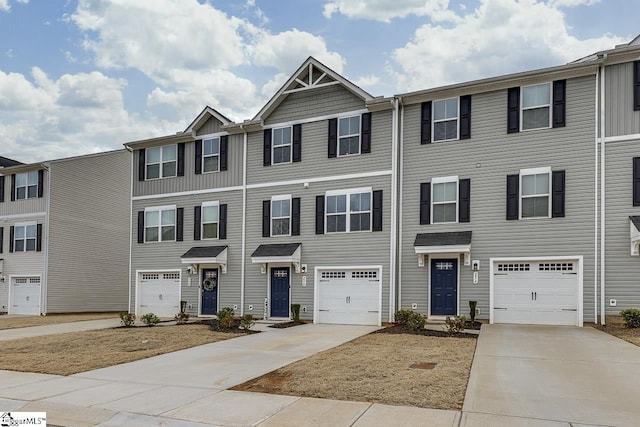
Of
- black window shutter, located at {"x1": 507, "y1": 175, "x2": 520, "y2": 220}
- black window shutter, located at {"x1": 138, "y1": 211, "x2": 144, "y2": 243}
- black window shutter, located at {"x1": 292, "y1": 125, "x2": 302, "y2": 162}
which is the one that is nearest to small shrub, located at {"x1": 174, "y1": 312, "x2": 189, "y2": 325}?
black window shutter, located at {"x1": 138, "y1": 211, "x2": 144, "y2": 243}

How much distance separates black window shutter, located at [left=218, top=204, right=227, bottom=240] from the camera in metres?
21.8

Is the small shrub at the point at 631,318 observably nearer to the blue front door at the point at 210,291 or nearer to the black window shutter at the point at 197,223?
the blue front door at the point at 210,291

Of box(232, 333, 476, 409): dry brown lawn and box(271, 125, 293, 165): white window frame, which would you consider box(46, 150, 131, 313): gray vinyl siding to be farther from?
box(232, 333, 476, 409): dry brown lawn

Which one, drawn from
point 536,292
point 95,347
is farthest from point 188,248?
point 536,292

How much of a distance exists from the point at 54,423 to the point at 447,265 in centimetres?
1346

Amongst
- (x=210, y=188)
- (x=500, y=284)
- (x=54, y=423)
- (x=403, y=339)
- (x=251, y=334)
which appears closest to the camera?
(x=54, y=423)

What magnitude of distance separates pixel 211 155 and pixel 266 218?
4.13 meters

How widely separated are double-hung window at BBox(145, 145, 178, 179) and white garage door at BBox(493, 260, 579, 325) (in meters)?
14.6

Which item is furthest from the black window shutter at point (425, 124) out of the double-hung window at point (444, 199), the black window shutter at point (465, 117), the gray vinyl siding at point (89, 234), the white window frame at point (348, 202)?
the gray vinyl siding at point (89, 234)

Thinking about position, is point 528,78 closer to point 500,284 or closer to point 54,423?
point 500,284

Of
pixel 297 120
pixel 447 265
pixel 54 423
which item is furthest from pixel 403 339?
pixel 297 120

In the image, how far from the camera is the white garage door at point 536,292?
16125 millimetres

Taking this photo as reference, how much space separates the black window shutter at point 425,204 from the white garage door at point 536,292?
2.75m

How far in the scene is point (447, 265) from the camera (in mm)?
17641
